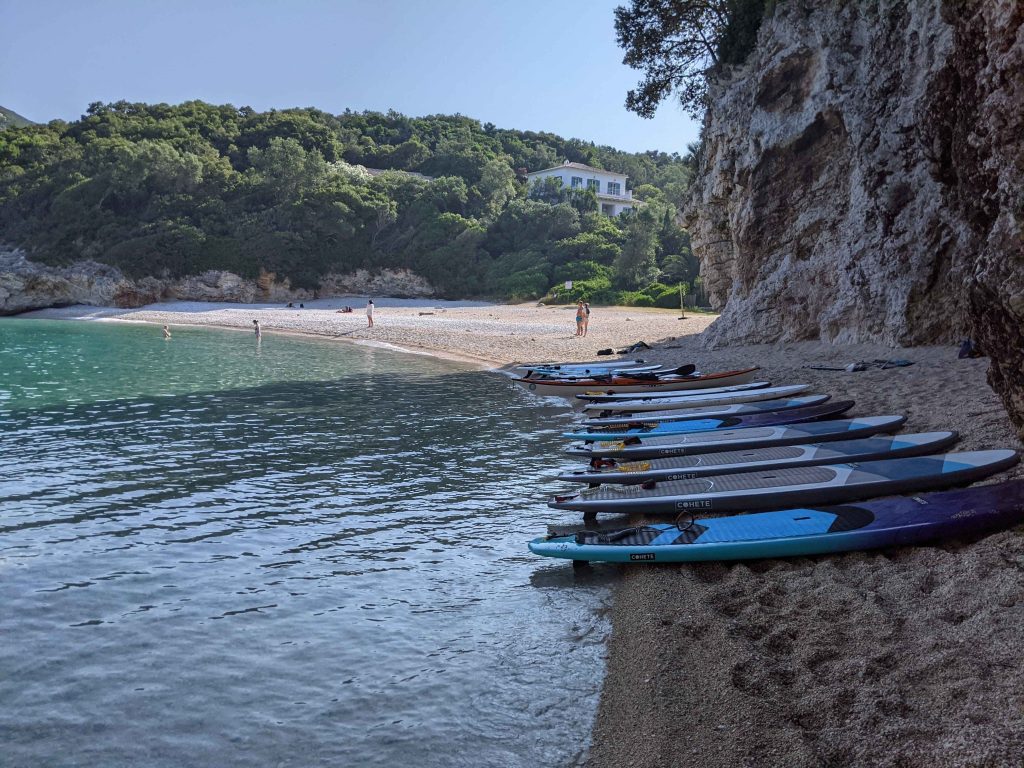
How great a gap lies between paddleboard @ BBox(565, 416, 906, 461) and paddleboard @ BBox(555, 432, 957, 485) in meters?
0.33

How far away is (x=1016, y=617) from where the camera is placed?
4129mm

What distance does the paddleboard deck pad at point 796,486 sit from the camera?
6879 mm

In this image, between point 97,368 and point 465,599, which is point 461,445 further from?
point 97,368

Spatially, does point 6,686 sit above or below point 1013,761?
below

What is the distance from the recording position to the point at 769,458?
8.48 metres

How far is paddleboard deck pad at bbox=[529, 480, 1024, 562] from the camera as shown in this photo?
5.75 m

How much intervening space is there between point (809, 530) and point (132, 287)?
174ft

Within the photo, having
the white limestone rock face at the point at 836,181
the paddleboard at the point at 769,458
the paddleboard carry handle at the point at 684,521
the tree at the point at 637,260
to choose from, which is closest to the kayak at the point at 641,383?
the white limestone rock face at the point at 836,181

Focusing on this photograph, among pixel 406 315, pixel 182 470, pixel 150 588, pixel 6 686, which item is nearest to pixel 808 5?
pixel 182 470

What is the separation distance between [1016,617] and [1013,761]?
1.54 m

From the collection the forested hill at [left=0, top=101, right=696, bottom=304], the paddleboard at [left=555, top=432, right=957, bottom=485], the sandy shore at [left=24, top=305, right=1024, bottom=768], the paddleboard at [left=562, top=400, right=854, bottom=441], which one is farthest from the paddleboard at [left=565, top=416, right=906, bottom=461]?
the forested hill at [left=0, top=101, right=696, bottom=304]

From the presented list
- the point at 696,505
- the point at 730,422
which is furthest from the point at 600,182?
the point at 696,505

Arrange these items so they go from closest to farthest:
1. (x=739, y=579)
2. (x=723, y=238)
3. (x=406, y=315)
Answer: (x=739, y=579)
(x=723, y=238)
(x=406, y=315)

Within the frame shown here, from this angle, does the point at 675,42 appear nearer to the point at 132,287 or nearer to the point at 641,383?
the point at 641,383
